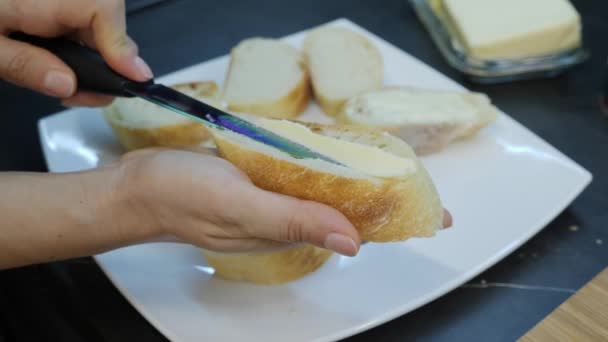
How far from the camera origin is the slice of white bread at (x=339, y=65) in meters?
1.65

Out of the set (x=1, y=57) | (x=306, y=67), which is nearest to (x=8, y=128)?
(x=1, y=57)

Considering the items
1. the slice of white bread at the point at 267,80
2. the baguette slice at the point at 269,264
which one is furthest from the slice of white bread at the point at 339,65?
the baguette slice at the point at 269,264

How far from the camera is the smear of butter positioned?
1.01 m

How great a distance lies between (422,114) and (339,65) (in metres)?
0.33

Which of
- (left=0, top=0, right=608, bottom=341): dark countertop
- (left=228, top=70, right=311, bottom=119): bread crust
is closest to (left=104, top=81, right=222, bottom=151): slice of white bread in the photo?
(left=228, top=70, right=311, bottom=119): bread crust

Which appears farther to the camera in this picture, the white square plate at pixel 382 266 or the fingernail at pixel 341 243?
the white square plate at pixel 382 266

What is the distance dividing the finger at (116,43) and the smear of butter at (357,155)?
0.35 m

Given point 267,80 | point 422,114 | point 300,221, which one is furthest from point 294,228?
point 267,80

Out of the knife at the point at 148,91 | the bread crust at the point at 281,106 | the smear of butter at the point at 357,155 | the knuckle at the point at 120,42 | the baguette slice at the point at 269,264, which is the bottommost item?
the baguette slice at the point at 269,264

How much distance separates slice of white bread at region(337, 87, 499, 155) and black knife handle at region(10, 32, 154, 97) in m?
0.54

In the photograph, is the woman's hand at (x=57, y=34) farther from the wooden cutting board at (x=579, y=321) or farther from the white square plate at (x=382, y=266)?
the wooden cutting board at (x=579, y=321)

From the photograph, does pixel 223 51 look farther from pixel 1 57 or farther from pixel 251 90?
pixel 1 57

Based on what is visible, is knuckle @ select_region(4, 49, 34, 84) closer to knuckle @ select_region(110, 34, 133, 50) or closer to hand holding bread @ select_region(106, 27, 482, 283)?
knuckle @ select_region(110, 34, 133, 50)

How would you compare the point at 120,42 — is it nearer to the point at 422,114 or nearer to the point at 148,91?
the point at 148,91
